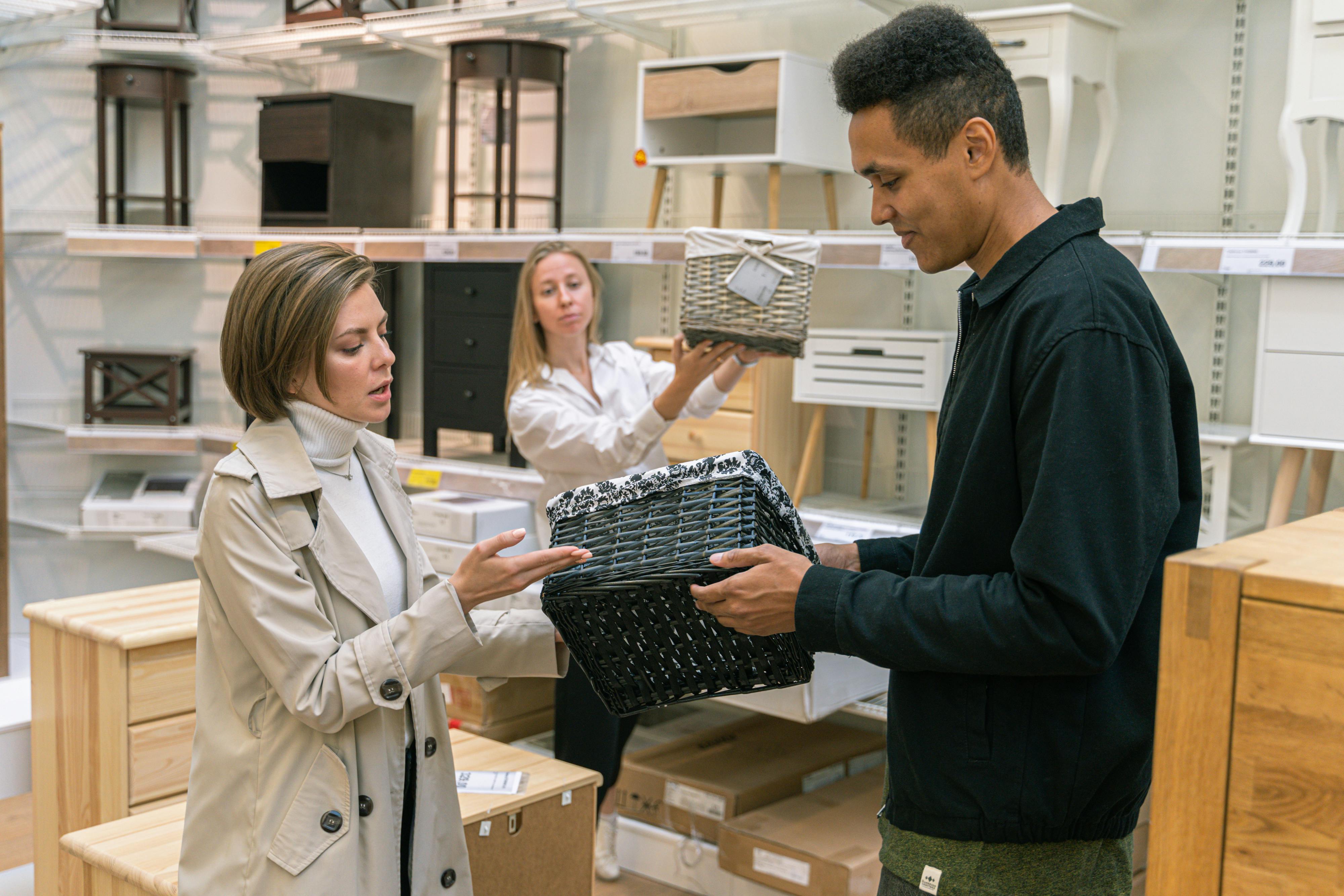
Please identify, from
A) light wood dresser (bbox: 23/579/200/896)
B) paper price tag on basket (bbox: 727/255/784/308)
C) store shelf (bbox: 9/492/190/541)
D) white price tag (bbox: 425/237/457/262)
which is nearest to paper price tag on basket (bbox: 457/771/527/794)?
light wood dresser (bbox: 23/579/200/896)

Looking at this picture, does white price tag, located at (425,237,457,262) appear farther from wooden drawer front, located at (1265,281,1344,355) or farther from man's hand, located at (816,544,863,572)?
man's hand, located at (816,544,863,572)

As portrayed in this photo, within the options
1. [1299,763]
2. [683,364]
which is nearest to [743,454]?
[1299,763]

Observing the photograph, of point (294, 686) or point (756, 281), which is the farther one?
point (756, 281)

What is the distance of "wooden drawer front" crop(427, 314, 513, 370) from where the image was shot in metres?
3.87

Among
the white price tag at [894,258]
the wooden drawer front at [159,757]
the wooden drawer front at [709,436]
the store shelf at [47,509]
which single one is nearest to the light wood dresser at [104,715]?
the wooden drawer front at [159,757]

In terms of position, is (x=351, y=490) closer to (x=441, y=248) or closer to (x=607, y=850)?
(x=607, y=850)

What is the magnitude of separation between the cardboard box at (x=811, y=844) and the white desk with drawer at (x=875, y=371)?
895 mm

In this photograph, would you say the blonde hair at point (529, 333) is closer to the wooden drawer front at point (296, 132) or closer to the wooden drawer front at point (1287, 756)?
the wooden drawer front at point (296, 132)

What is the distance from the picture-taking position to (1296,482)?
98.8 inches

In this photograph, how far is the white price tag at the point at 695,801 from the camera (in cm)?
296

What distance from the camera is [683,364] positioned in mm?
2508

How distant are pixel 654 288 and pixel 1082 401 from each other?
3242 mm

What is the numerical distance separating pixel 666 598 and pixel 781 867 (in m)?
1.71

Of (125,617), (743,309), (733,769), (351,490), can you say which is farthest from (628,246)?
(351,490)
